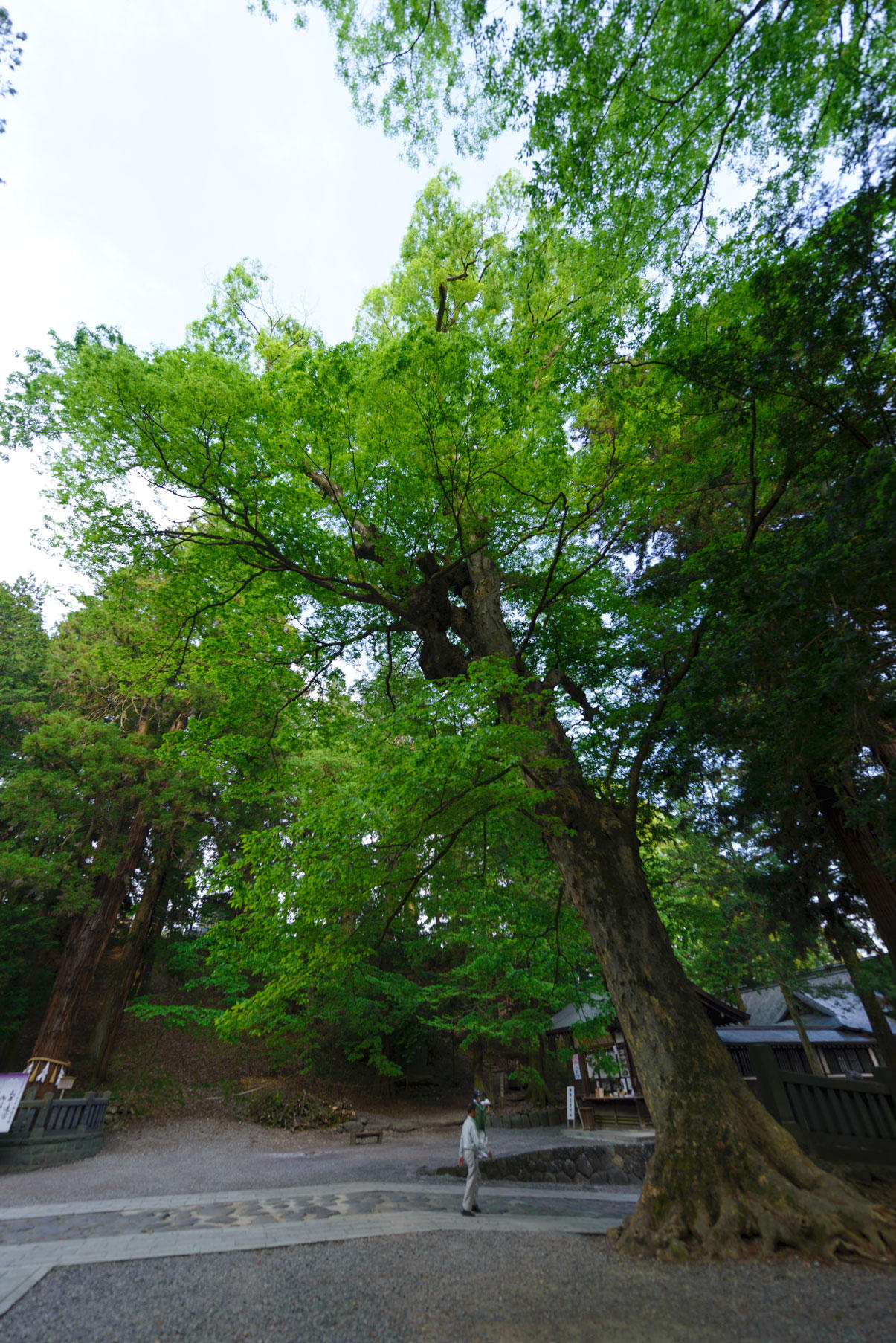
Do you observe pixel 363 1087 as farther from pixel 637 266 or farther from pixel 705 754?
pixel 637 266

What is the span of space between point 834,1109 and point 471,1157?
3.75 m

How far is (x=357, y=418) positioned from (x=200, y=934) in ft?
62.8

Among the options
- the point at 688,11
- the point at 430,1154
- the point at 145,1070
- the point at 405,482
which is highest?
the point at 405,482

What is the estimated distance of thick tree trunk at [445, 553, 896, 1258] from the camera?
364cm

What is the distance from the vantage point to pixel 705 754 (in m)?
6.70

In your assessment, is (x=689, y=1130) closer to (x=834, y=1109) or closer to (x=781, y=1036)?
(x=834, y=1109)

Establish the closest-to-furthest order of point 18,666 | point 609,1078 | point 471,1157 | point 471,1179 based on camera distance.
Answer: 1. point 471,1179
2. point 471,1157
3. point 609,1078
4. point 18,666

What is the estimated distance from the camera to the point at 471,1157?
6164 millimetres

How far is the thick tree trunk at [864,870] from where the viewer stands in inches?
297

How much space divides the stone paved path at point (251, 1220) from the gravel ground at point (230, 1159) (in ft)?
3.24

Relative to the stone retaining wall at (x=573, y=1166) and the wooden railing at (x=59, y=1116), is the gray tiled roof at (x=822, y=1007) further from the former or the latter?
the wooden railing at (x=59, y=1116)

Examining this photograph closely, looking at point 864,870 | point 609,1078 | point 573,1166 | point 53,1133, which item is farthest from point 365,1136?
point 864,870

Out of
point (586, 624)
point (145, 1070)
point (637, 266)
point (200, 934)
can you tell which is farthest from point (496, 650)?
point (200, 934)

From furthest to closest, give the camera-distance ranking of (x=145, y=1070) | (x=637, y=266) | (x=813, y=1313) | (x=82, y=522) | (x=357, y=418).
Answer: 1. (x=145, y=1070)
2. (x=357, y=418)
3. (x=82, y=522)
4. (x=637, y=266)
5. (x=813, y=1313)
